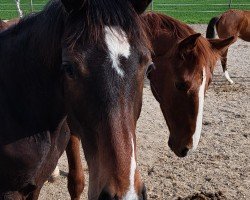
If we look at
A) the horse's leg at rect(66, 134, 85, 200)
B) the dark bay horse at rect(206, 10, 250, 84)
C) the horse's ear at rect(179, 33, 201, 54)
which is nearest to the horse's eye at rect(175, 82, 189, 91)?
the horse's ear at rect(179, 33, 201, 54)

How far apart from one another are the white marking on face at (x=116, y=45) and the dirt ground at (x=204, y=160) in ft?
7.64

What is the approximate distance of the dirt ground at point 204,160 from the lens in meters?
3.90

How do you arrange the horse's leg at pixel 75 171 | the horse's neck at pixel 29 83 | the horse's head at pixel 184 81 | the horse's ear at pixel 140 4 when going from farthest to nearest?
the horse's leg at pixel 75 171 < the horse's head at pixel 184 81 < the horse's neck at pixel 29 83 < the horse's ear at pixel 140 4

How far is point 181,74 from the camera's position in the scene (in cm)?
340

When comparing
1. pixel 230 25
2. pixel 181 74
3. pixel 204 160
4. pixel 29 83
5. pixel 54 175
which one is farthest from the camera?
pixel 230 25

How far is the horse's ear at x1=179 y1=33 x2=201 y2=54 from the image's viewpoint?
323 centimetres

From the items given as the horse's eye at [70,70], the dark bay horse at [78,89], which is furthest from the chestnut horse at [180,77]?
the horse's eye at [70,70]

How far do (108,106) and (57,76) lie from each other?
508 mm

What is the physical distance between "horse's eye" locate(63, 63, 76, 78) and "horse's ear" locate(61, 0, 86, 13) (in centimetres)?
28

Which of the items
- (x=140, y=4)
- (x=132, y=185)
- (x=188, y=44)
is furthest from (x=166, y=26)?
(x=132, y=185)

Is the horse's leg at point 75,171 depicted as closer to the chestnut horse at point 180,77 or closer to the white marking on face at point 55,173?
the chestnut horse at point 180,77

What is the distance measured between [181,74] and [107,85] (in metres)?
1.84

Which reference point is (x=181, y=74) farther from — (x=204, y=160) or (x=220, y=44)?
(x=204, y=160)

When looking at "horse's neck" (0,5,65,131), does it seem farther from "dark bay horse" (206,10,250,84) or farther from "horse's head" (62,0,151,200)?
"dark bay horse" (206,10,250,84)
